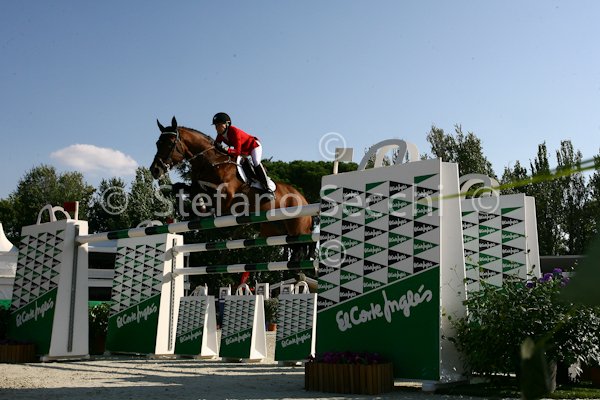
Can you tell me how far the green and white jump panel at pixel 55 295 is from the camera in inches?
258

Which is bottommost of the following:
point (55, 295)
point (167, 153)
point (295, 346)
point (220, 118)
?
point (295, 346)

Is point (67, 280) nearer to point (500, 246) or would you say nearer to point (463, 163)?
point (500, 246)

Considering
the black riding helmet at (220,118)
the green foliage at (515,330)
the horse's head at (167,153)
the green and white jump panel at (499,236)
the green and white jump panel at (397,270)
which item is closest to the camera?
the green foliage at (515,330)

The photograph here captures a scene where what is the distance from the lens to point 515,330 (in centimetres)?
372

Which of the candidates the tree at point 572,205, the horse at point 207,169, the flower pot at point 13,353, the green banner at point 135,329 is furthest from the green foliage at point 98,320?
the tree at point 572,205

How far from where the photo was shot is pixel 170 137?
18.9 ft

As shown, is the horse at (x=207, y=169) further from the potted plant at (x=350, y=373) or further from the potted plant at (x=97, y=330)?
the potted plant at (x=97, y=330)

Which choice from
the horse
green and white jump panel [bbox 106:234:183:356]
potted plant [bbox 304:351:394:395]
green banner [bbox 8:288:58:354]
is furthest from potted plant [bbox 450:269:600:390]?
green banner [bbox 8:288:58:354]

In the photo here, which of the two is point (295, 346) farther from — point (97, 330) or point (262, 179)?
point (97, 330)

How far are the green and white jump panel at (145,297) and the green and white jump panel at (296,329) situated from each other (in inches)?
58.5

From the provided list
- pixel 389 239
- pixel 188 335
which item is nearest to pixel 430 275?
pixel 389 239

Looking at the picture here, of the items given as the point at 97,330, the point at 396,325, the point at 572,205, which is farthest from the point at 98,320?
the point at 572,205

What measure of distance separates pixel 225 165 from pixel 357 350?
2486 mm

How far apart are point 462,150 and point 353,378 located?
640 inches
